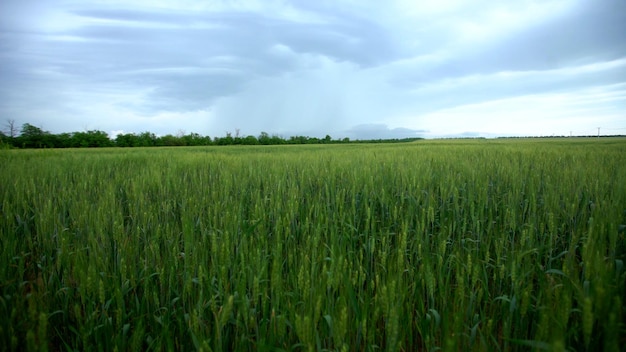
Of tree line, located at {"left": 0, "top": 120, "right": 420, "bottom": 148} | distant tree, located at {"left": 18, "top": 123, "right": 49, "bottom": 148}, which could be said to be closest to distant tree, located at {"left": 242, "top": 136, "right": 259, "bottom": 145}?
tree line, located at {"left": 0, "top": 120, "right": 420, "bottom": 148}

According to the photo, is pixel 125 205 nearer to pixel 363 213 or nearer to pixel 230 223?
pixel 230 223

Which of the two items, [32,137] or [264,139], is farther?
[264,139]

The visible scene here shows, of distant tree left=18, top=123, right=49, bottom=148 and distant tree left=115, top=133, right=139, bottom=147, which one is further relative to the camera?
distant tree left=115, top=133, right=139, bottom=147

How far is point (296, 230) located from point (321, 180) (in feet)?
5.66

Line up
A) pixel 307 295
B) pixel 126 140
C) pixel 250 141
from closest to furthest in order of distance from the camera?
pixel 307 295 → pixel 126 140 → pixel 250 141

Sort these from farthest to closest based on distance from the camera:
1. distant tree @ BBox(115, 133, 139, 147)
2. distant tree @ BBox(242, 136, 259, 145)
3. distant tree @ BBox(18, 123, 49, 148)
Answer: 1. distant tree @ BBox(242, 136, 259, 145)
2. distant tree @ BBox(115, 133, 139, 147)
3. distant tree @ BBox(18, 123, 49, 148)

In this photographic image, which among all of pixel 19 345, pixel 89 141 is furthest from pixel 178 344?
pixel 89 141

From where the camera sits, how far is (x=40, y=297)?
142cm

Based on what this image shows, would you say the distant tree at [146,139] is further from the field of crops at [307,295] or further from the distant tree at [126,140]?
the field of crops at [307,295]

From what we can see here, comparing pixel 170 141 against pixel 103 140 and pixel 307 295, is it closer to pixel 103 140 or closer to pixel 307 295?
pixel 103 140

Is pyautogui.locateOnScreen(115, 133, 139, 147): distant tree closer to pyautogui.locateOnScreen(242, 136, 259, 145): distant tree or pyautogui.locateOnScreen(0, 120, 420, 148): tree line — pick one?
pyautogui.locateOnScreen(0, 120, 420, 148): tree line

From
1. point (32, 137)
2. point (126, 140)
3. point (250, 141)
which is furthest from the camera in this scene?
point (250, 141)

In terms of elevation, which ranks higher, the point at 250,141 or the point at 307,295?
the point at 250,141

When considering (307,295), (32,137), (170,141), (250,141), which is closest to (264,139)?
(250,141)
